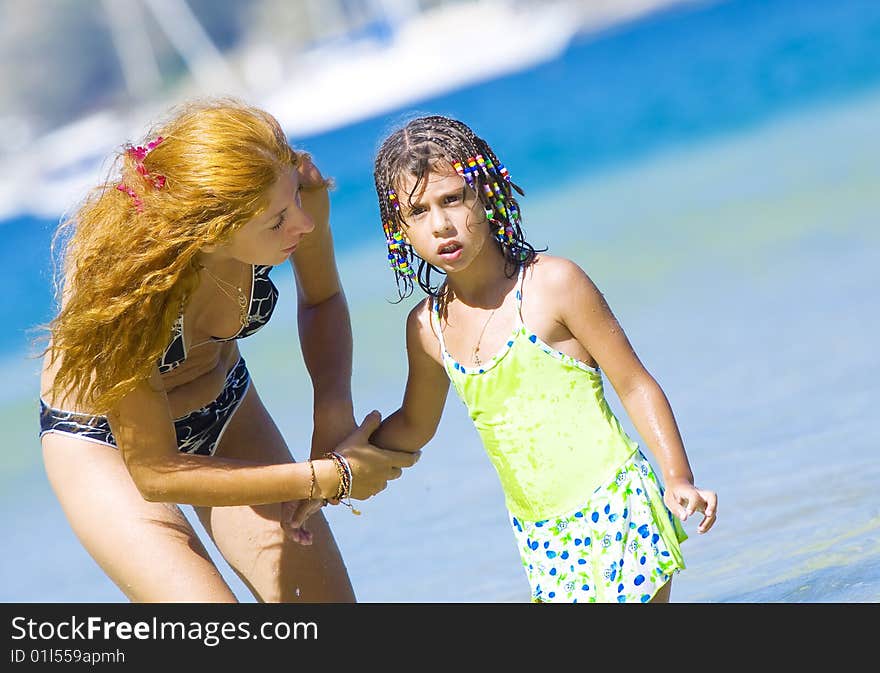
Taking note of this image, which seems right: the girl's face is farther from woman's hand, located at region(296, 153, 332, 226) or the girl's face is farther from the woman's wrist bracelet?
the woman's wrist bracelet

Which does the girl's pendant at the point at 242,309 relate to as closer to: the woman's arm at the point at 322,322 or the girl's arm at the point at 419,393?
the woman's arm at the point at 322,322

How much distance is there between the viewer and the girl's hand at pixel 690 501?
9.18 ft

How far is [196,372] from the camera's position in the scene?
3.60 metres

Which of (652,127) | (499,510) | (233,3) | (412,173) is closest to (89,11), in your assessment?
(233,3)

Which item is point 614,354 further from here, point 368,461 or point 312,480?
point 312,480

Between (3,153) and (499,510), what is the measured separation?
62.2ft

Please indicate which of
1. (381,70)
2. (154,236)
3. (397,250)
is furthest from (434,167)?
(381,70)

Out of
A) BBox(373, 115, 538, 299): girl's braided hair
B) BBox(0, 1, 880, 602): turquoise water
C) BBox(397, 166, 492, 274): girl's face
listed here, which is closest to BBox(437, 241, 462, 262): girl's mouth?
BBox(397, 166, 492, 274): girl's face

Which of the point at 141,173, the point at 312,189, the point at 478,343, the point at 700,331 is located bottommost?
the point at 478,343

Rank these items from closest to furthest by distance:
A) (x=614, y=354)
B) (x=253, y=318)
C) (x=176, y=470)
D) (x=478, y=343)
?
(x=614, y=354) < (x=478, y=343) < (x=176, y=470) < (x=253, y=318)

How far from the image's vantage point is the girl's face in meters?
3.00

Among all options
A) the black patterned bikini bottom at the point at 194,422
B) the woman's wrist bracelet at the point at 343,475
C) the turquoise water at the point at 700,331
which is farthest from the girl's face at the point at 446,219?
the turquoise water at the point at 700,331

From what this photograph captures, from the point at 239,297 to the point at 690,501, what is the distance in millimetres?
1312
